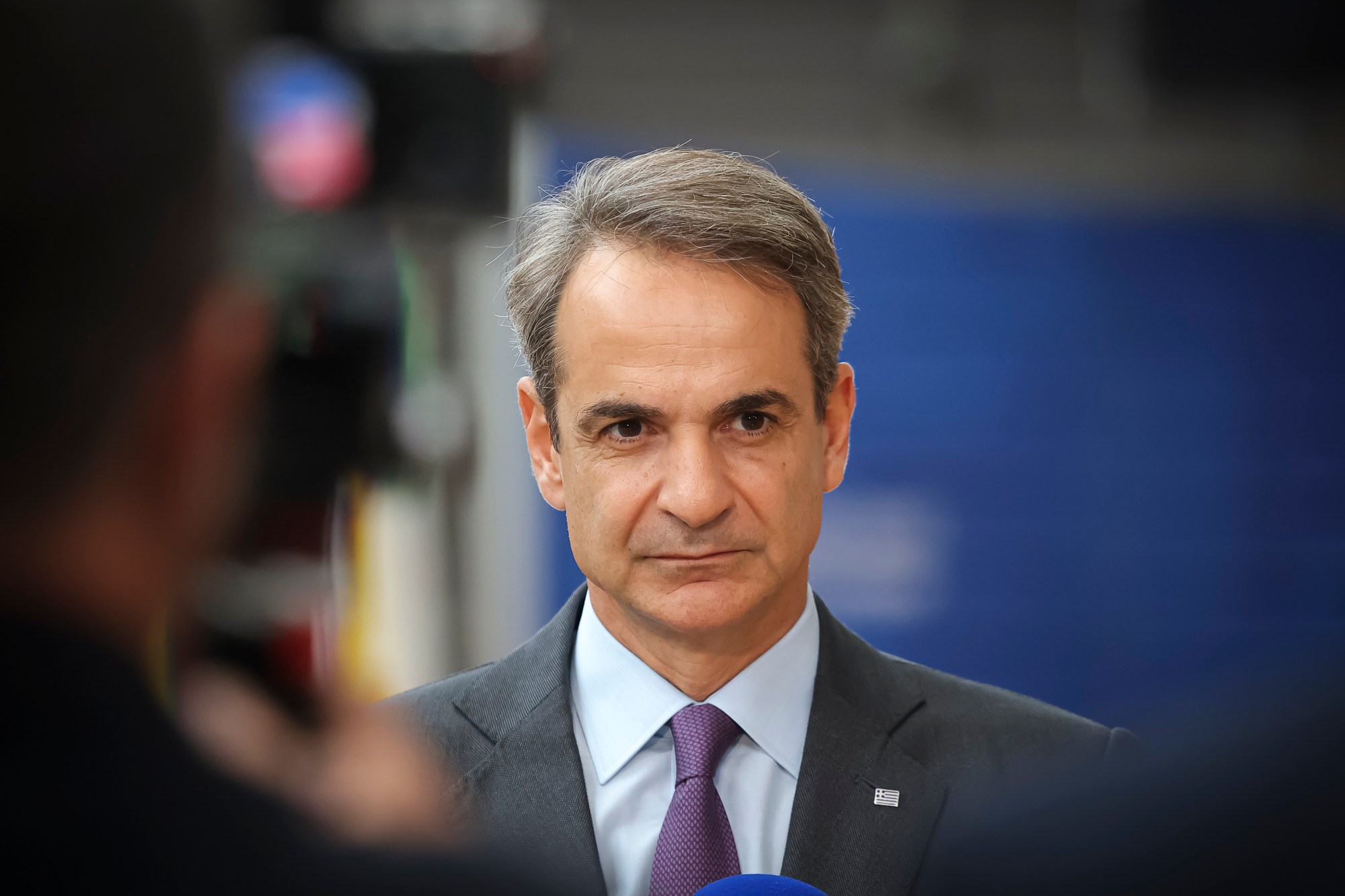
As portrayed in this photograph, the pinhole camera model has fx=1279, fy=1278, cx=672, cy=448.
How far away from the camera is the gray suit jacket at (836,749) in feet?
3.82

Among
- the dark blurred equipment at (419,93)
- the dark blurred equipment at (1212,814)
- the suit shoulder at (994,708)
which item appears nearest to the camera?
the dark blurred equipment at (1212,814)

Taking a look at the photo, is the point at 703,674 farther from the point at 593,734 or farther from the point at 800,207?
the point at 800,207

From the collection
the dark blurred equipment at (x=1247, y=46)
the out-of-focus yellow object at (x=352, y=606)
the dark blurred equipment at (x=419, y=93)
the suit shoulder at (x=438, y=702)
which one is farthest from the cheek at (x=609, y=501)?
the dark blurred equipment at (x=1247, y=46)

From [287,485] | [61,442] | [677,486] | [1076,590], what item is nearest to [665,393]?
[677,486]

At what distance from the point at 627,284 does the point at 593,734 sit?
46 cm

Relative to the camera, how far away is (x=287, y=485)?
1.38ft

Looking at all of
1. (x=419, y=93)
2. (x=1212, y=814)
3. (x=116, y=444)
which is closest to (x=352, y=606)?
(x=116, y=444)

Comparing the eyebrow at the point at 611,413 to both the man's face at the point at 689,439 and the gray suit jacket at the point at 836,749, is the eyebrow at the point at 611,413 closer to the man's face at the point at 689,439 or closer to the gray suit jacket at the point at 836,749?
the man's face at the point at 689,439

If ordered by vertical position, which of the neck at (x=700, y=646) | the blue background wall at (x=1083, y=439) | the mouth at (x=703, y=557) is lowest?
the blue background wall at (x=1083, y=439)

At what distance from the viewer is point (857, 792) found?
1213mm

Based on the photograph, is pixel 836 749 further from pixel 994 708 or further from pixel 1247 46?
pixel 1247 46

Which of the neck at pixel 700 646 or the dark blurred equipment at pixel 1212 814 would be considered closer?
the dark blurred equipment at pixel 1212 814

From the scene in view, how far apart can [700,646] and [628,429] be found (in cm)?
24

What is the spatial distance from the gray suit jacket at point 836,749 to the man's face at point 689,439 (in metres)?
0.14
